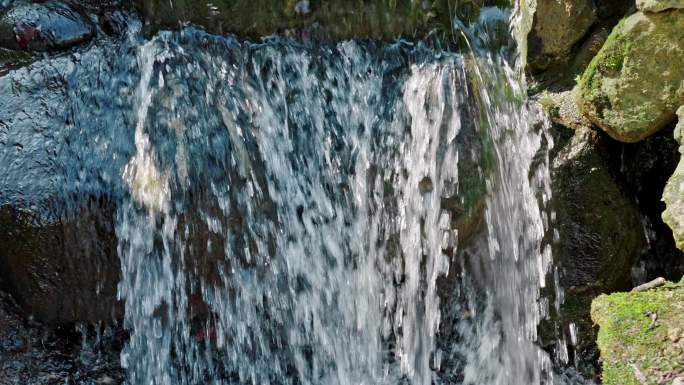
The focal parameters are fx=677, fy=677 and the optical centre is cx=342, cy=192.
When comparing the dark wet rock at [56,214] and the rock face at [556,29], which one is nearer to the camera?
the rock face at [556,29]

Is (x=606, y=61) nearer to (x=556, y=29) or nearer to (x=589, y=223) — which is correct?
(x=556, y=29)

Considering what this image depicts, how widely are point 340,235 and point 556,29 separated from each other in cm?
157

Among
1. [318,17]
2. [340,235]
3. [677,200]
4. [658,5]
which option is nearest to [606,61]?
[658,5]

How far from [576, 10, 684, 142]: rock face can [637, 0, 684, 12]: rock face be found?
0.03 meters

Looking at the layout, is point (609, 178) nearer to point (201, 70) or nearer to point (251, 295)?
point (251, 295)

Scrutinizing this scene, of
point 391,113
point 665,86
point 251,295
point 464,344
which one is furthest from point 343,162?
point 665,86

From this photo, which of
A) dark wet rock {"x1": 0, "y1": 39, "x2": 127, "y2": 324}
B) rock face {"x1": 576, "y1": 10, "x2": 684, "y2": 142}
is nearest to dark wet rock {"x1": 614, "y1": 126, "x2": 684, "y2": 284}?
rock face {"x1": 576, "y1": 10, "x2": 684, "y2": 142}

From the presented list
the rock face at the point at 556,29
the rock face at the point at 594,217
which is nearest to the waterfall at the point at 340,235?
the rock face at the point at 594,217

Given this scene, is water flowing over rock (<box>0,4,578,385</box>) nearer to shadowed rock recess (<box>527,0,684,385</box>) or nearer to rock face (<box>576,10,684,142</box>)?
shadowed rock recess (<box>527,0,684,385</box>)

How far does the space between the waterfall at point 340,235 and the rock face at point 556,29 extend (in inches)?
8.8

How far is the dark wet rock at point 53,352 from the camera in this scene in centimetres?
372

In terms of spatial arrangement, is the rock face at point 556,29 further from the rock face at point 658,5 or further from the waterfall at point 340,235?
the rock face at point 658,5

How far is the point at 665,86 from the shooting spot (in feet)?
9.52

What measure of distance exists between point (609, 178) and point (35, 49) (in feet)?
11.5
